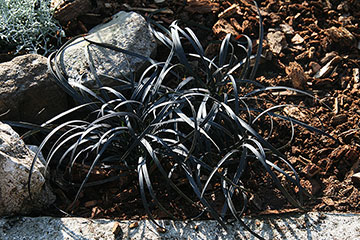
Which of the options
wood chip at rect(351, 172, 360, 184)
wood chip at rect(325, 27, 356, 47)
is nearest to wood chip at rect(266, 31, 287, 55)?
wood chip at rect(325, 27, 356, 47)

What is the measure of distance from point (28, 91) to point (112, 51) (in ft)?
1.86

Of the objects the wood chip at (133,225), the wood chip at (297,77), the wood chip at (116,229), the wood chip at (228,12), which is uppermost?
the wood chip at (228,12)

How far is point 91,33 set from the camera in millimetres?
3271

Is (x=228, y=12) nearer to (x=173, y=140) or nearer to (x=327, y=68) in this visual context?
(x=327, y=68)

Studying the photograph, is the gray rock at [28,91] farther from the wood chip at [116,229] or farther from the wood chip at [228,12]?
Result: the wood chip at [228,12]

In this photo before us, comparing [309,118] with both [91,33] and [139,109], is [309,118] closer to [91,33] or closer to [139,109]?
[139,109]

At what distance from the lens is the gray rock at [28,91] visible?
2.75 m

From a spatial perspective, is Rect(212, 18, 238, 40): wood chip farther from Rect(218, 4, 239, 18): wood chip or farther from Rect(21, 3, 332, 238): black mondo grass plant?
Rect(21, 3, 332, 238): black mondo grass plant

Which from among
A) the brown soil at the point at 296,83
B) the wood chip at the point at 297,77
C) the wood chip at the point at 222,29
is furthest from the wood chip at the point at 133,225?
the wood chip at the point at 222,29

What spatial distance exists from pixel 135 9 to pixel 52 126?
1310 mm

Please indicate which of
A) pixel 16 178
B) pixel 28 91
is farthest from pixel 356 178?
pixel 28 91

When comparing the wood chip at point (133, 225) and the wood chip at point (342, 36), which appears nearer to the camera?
the wood chip at point (133, 225)

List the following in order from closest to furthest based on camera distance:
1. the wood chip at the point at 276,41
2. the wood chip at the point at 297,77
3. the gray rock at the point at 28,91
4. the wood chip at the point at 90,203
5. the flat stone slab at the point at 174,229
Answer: the flat stone slab at the point at 174,229, the wood chip at the point at 90,203, the gray rock at the point at 28,91, the wood chip at the point at 297,77, the wood chip at the point at 276,41

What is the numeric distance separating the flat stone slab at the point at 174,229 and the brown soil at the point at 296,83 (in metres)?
0.12
